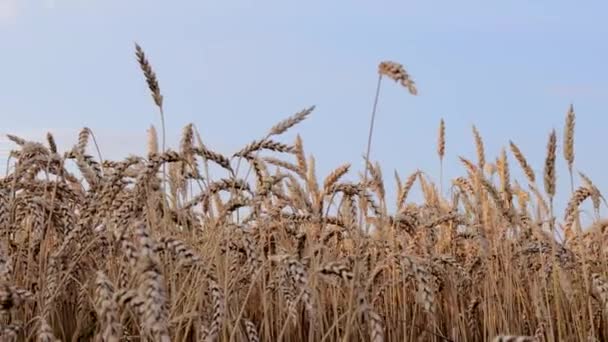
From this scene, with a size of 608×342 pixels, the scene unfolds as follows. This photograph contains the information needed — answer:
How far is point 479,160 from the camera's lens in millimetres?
4242

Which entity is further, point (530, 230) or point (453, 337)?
point (530, 230)

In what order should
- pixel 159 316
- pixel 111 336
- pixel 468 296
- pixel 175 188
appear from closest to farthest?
pixel 159 316
pixel 111 336
pixel 175 188
pixel 468 296

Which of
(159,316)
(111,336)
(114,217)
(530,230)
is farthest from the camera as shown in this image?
(530,230)

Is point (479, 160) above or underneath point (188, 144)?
above

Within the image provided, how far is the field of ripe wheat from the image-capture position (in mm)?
1770

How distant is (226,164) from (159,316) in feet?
3.98

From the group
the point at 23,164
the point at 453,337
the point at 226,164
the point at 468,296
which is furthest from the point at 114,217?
the point at 468,296

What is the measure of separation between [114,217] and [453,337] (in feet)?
4.30

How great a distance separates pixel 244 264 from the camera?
2691 millimetres

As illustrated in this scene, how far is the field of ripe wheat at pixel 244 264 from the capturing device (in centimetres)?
177

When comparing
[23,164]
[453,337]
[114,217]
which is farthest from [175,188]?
[453,337]

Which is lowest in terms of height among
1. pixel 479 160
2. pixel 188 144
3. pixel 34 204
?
pixel 34 204

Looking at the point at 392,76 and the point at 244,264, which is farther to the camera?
the point at 244,264

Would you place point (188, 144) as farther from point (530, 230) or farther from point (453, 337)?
point (530, 230)
